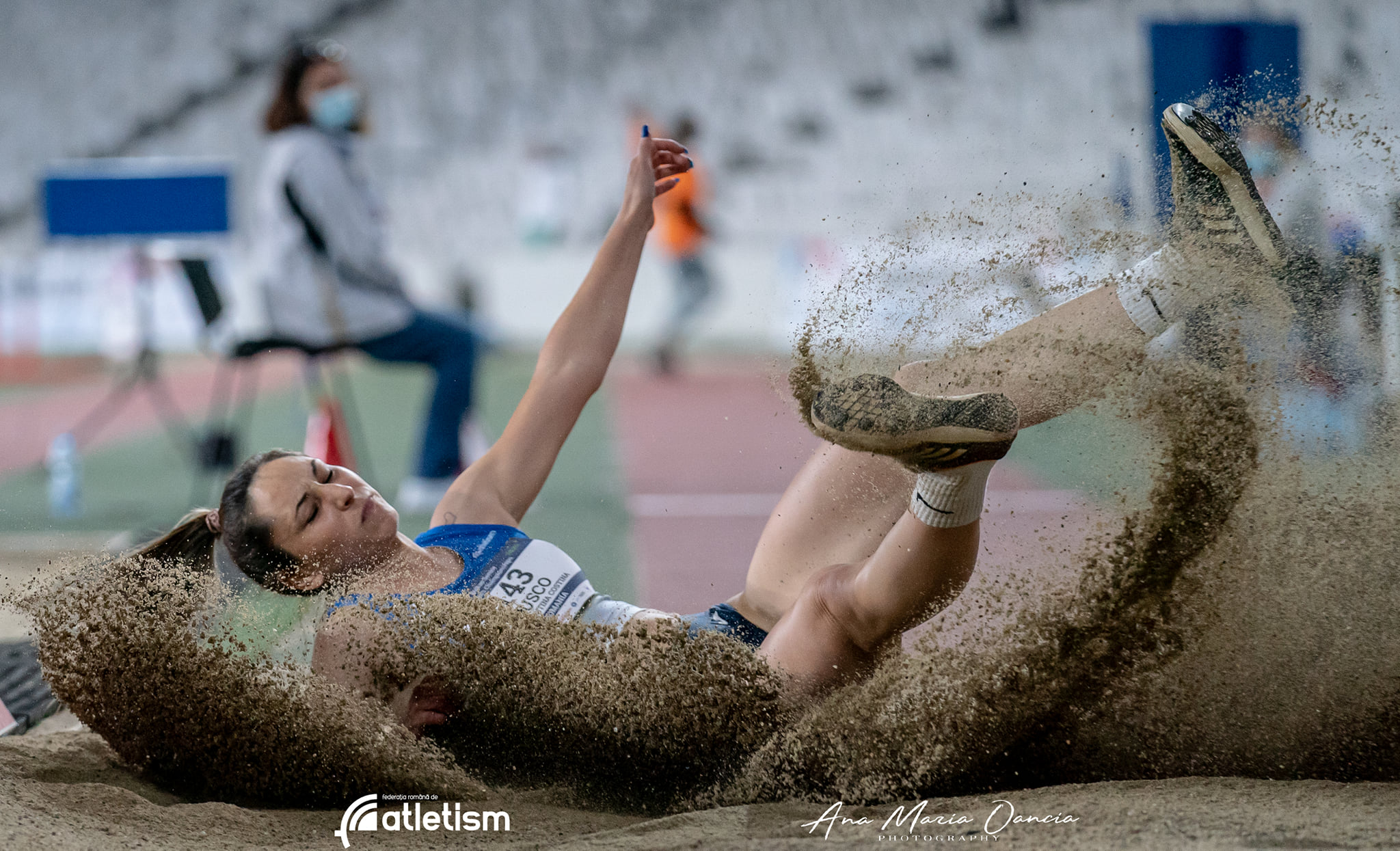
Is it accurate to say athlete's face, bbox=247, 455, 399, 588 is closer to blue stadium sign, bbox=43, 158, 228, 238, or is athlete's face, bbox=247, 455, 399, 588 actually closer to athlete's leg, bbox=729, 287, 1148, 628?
athlete's leg, bbox=729, 287, 1148, 628

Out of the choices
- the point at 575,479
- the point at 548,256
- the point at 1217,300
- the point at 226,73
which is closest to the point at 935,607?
the point at 1217,300

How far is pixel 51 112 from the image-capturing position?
16109mm

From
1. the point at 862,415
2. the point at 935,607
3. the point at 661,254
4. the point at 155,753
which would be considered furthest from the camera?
the point at 661,254

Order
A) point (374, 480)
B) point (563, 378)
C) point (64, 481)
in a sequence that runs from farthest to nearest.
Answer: point (374, 480) → point (64, 481) → point (563, 378)

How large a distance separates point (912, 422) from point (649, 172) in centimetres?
120

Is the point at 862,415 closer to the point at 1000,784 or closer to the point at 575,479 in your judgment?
the point at 1000,784

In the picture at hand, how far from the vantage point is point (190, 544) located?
2299 millimetres

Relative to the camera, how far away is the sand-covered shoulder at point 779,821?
1.80m

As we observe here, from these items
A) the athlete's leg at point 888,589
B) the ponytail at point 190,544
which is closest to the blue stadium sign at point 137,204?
the ponytail at point 190,544

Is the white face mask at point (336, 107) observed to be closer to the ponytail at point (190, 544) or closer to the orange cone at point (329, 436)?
the orange cone at point (329, 436)

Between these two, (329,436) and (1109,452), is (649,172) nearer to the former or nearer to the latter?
(1109,452)

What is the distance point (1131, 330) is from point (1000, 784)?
821 mm

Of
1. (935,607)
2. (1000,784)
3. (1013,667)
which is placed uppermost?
(935,607)

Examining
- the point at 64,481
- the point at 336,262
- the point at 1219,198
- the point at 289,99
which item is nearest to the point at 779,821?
the point at 1219,198
